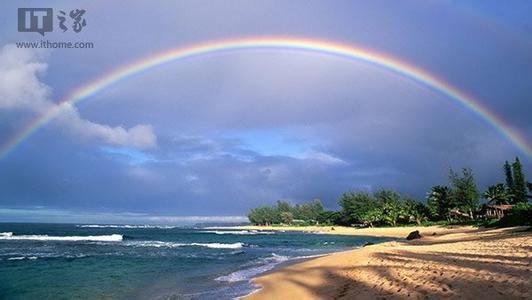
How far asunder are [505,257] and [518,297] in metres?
8.07

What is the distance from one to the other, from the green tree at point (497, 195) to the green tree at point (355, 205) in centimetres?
5671

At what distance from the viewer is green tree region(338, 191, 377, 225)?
139125 millimetres

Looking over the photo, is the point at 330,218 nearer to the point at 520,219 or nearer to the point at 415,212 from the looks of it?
the point at 415,212

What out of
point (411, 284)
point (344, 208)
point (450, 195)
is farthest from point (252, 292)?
point (344, 208)

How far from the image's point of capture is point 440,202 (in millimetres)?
96625

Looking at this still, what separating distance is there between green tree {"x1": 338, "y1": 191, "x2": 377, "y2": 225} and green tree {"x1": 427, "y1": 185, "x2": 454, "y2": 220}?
34518 millimetres

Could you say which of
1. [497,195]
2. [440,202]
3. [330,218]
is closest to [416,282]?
[497,195]

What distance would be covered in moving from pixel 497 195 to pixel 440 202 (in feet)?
63.6

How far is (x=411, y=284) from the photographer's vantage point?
40.6 ft

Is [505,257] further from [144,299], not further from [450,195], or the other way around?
[450,195]

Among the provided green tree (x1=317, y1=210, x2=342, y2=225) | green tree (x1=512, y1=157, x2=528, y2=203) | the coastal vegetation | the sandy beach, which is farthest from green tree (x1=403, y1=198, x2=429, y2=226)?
the sandy beach

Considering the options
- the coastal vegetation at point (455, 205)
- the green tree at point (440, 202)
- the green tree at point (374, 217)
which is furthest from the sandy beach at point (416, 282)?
the green tree at point (374, 217)

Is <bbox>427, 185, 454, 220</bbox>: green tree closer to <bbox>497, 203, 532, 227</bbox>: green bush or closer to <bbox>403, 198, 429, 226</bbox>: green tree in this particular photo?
<bbox>403, 198, 429, 226</bbox>: green tree

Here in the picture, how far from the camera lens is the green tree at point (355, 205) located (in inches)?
5477
